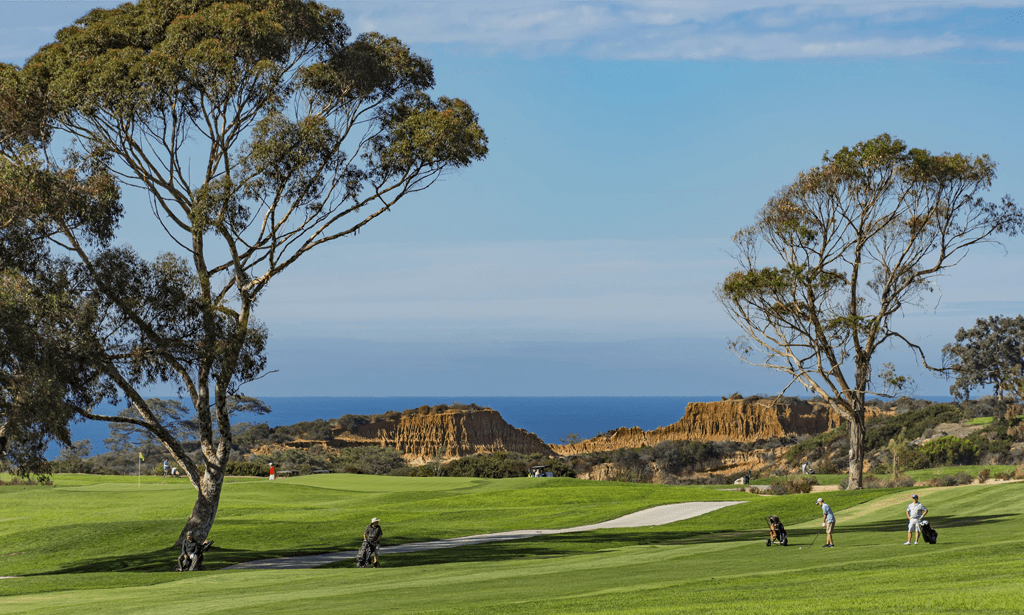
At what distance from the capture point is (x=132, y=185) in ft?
89.4

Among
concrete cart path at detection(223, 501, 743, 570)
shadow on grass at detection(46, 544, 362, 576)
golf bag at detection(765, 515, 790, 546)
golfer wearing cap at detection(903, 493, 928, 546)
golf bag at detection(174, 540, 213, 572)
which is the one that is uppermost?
golfer wearing cap at detection(903, 493, 928, 546)

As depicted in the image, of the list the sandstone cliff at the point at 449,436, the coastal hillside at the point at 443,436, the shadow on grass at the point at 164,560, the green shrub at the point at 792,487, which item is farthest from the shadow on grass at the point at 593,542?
the sandstone cliff at the point at 449,436

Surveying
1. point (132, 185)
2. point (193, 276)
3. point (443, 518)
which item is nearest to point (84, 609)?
point (193, 276)

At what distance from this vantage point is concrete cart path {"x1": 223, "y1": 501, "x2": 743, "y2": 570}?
85.5 feet

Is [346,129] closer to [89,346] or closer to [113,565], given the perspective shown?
[89,346]

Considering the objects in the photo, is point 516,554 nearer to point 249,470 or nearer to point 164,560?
point 164,560

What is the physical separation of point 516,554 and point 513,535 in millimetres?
5230

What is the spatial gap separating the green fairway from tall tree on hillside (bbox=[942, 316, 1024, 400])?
5063cm

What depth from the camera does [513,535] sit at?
3172 centimetres

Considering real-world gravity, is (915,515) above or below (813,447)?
above

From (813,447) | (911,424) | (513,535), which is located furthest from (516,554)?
(911,424)

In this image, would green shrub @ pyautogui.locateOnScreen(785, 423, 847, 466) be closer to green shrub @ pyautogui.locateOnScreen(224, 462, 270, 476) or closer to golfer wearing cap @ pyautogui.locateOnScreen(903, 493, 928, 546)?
green shrub @ pyautogui.locateOnScreen(224, 462, 270, 476)

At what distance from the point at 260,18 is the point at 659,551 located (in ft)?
63.9

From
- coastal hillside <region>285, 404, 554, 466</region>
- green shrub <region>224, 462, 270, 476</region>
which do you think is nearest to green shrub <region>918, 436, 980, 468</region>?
green shrub <region>224, 462, 270, 476</region>
